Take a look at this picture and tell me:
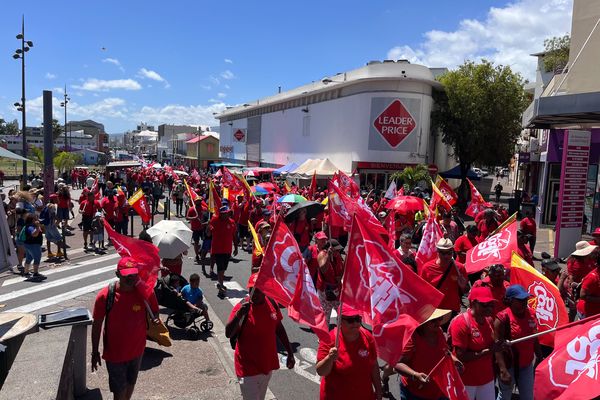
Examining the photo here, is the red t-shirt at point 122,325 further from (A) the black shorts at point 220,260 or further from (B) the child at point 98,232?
(B) the child at point 98,232

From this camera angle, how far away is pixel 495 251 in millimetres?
6438

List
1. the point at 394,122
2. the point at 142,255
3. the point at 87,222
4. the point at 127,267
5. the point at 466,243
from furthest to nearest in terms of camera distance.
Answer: the point at 394,122
the point at 87,222
the point at 466,243
the point at 142,255
the point at 127,267

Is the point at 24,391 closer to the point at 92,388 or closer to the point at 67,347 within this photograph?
the point at 67,347

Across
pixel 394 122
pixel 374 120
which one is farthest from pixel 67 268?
pixel 394 122

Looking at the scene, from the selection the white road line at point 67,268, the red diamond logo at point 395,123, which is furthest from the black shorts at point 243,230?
the red diamond logo at point 395,123

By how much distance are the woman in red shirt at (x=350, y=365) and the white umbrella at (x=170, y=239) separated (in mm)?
4683

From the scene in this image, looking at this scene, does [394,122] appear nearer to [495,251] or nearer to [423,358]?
[495,251]

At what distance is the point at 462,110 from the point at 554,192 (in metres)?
9.91

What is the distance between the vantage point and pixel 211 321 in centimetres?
786

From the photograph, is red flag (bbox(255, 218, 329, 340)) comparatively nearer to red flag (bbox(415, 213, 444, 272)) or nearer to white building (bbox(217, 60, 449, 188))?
red flag (bbox(415, 213, 444, 272))

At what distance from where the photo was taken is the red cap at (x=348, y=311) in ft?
→ 12.3

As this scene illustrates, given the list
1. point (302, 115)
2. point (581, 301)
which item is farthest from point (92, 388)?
point (302, 115)

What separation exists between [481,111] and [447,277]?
2757 cm

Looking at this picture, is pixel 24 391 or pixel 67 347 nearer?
pixel 24 391
